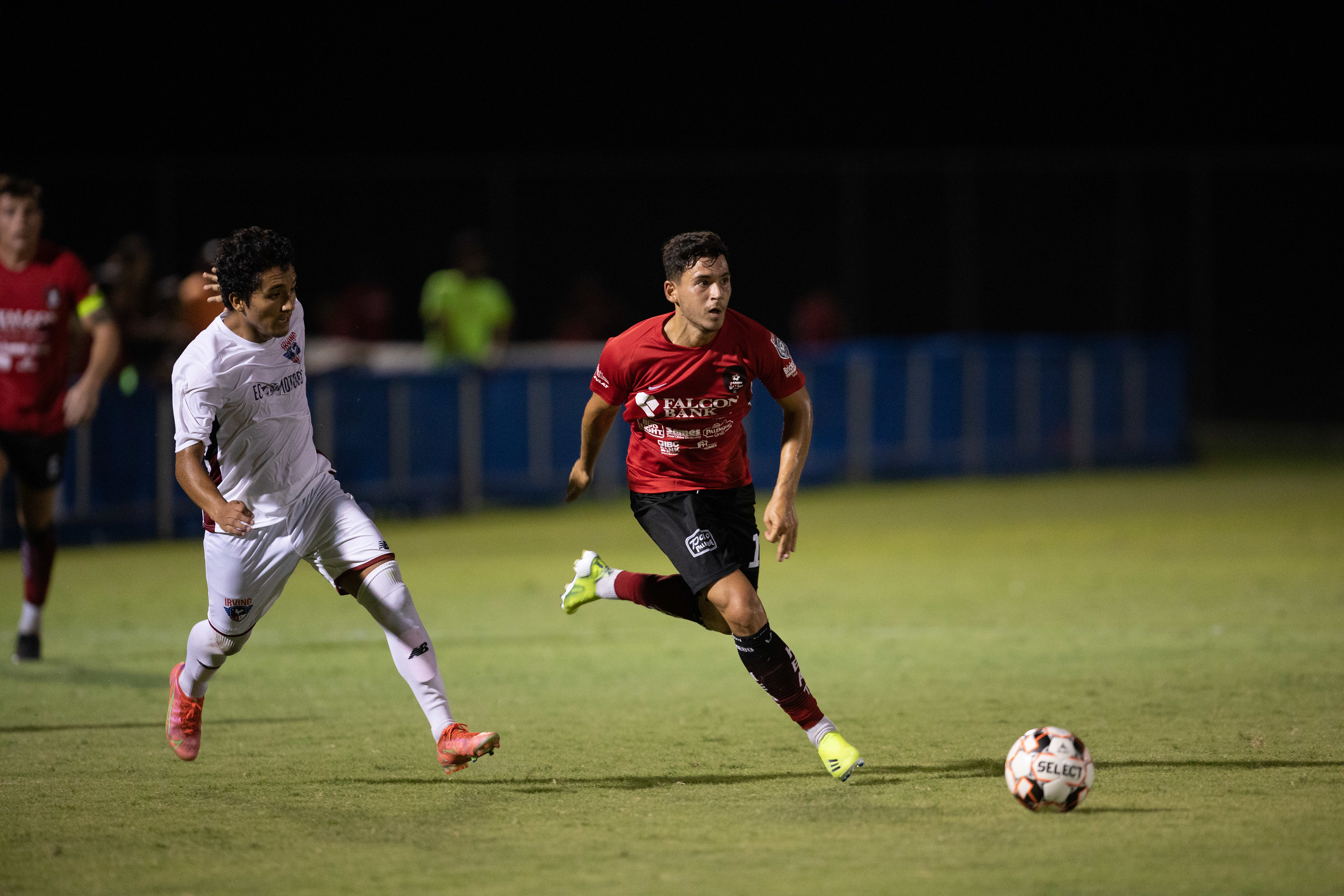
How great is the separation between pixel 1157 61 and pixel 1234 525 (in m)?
20.9

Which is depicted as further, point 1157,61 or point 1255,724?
point 1157,61

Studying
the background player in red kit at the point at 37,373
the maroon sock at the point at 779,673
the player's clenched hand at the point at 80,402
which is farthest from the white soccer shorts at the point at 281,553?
the background player in red kit at the point at 37,373

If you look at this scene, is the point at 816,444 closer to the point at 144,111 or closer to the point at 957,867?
the point at 957,867

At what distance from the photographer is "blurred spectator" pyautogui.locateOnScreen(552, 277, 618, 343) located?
21.5 metres

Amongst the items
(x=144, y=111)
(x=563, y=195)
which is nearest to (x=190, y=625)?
(x=563, y=195)

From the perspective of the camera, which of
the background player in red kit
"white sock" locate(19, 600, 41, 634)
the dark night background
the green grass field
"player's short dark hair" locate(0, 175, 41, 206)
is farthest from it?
the dark night background

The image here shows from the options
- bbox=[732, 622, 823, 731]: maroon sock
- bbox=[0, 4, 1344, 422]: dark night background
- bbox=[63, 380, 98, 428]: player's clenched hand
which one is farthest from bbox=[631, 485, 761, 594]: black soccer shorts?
bbox=[0, 4, 1344, 422]: dark night background

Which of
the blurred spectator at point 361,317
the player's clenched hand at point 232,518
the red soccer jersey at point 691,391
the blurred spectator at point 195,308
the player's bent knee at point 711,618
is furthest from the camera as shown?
the blurred spectator at point 361,317

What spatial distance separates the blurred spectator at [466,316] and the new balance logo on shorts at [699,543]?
11.6 metres

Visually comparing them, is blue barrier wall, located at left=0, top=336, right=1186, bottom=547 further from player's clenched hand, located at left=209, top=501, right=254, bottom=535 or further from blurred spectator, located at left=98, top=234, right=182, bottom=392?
player's clenched hand, located at left=209, top=501, right=254, bottom=535

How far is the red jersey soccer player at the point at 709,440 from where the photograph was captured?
246 inches

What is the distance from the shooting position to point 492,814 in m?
5.84

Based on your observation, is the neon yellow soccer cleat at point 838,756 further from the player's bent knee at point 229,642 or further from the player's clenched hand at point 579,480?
the player's bent knee at point 229,642

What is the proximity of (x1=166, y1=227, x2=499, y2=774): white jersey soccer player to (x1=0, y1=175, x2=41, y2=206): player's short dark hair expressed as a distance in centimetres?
314
